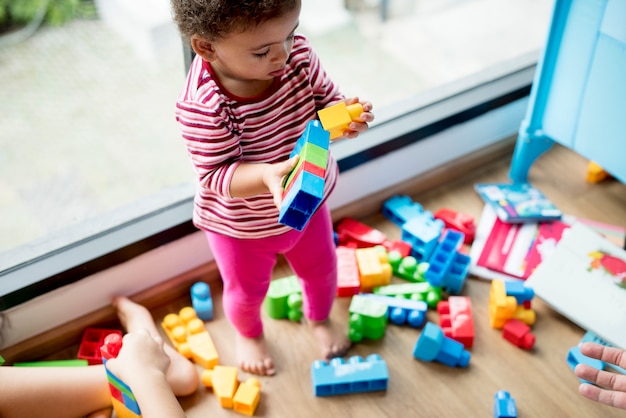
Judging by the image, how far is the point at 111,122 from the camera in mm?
1477

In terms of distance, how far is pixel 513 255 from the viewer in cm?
139

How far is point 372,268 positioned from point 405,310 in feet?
0.35

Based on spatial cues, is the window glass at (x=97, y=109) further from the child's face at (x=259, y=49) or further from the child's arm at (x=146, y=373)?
the child's face at (x=259, y=49)

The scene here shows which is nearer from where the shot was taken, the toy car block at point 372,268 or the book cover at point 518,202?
the toy car block at point 372,268

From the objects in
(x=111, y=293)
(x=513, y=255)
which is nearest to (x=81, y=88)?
(x=111, y=293)

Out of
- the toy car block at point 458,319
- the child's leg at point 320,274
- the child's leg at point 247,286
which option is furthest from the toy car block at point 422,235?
the child's leg at point 247,286

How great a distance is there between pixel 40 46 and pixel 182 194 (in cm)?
49

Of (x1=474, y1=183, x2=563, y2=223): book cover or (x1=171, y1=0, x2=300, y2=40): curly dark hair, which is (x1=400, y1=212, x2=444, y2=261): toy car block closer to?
(x1=474, y1=183, x2=563, y2=223): book cover

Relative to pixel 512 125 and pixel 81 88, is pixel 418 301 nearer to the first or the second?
pixel 512 125

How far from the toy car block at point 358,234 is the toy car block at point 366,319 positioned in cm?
18

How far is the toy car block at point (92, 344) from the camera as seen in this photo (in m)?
1.20

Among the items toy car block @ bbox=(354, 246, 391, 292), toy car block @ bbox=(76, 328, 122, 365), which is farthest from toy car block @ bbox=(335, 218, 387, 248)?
toy car block @ bbox=(76, 328, 122, 365)

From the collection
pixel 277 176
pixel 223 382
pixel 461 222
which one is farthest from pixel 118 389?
pixel 461 222

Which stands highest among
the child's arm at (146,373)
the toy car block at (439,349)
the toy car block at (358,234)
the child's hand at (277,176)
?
the child's hand at (277,176)
